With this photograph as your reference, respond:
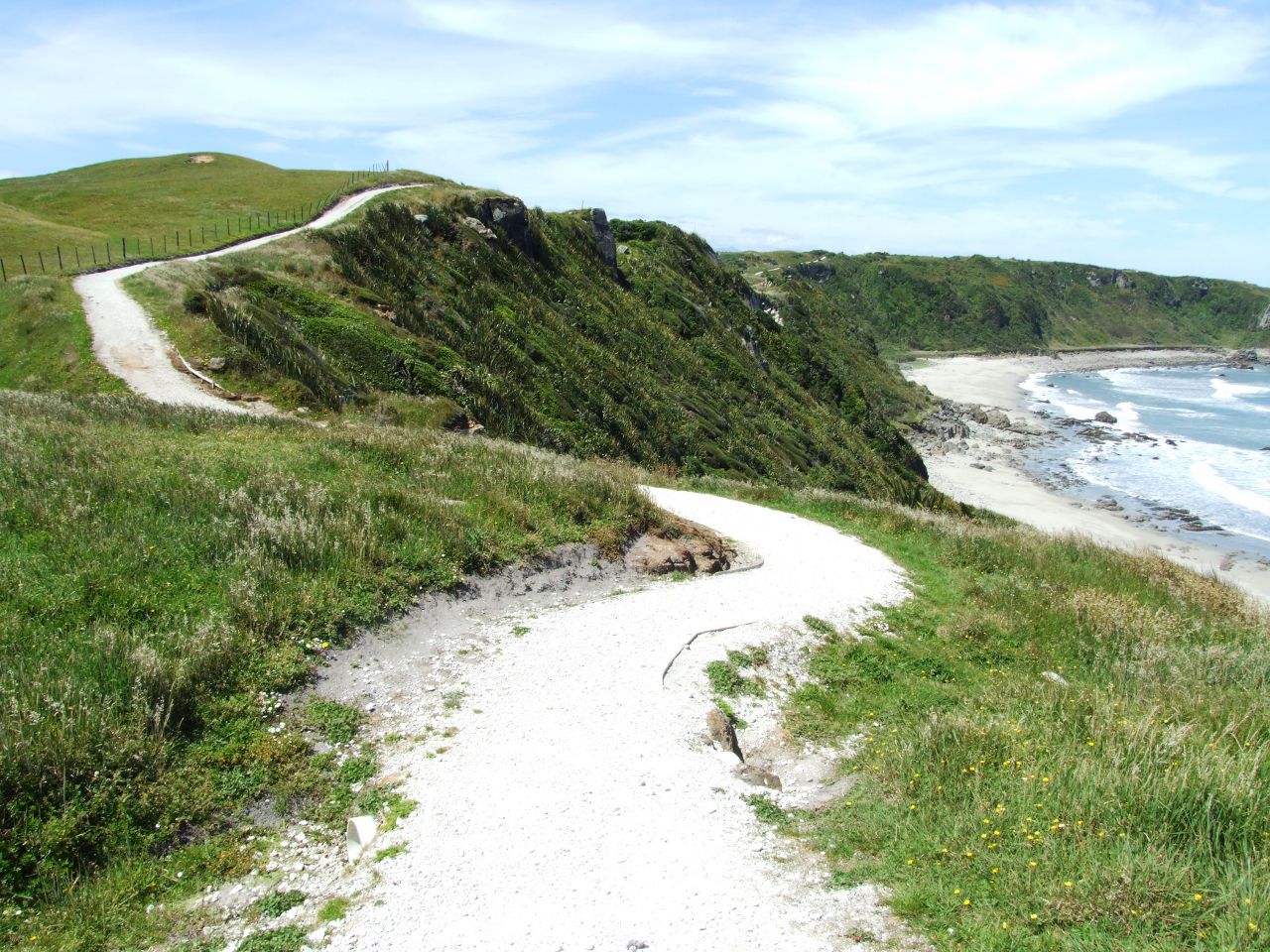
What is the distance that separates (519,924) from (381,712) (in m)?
3.06

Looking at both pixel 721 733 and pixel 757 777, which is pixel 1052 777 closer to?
pixel 757 777

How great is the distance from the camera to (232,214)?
4503cm

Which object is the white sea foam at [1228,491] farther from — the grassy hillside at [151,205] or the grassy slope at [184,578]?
the grassy hillside at [151,205]

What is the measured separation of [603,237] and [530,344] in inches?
1010

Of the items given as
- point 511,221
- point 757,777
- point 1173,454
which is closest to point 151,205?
point 511,221

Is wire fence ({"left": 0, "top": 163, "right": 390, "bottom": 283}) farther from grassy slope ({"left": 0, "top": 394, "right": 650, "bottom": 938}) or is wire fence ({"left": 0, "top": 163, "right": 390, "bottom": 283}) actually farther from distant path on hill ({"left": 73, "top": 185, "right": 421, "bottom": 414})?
grassy slope ({"left": 0, "top": 394, "right": 650, "bottom": 938})

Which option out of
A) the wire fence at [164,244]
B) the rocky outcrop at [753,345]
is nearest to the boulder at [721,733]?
the wire fence at [164,244]

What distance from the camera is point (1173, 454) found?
6994 cm

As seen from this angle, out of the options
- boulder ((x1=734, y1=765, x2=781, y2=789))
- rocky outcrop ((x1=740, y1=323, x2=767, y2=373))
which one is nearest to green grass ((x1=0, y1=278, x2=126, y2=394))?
boulder ((x1=734, y1=765, x2=781, y2=789))

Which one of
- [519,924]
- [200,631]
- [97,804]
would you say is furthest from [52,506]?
[519,924]

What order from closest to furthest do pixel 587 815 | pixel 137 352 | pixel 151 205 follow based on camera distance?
pixel 587 815, pixel 137 352, pixel 151 205

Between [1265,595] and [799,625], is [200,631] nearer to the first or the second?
[799,625]

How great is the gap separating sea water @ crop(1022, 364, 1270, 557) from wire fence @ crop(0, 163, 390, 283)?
54.2 metres

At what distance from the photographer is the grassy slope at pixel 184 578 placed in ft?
18.8
